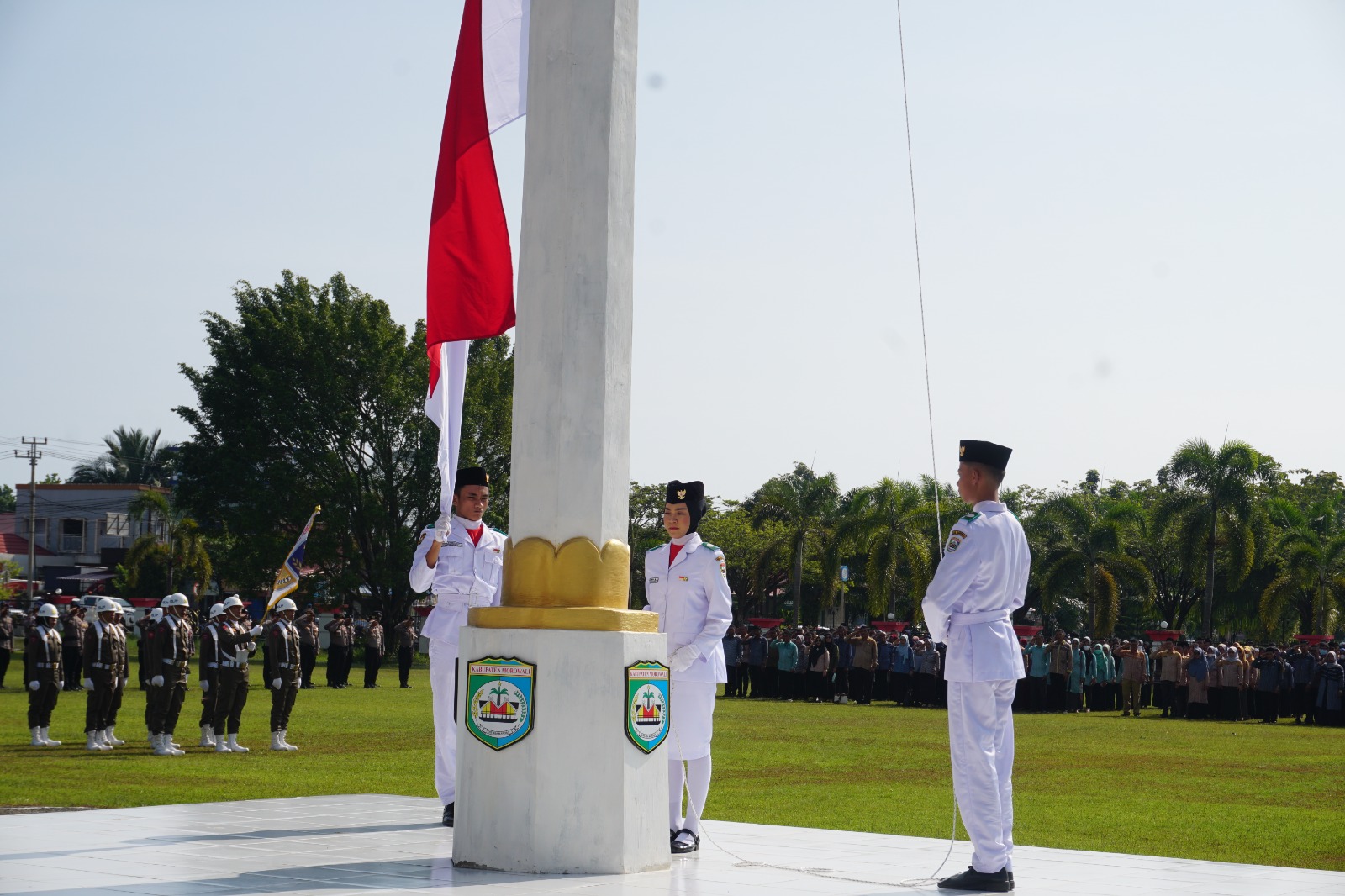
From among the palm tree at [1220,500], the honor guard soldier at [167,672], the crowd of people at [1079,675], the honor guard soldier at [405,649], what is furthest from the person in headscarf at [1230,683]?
the honor guard soldier at [167,672]

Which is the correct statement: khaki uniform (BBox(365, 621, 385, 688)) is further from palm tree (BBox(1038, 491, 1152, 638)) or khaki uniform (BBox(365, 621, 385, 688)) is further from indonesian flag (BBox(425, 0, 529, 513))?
indonesian flag (BBox(425, 0, 529, 513))

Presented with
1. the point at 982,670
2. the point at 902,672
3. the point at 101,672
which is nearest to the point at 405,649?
the point at 902,672

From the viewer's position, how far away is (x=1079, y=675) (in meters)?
34.9

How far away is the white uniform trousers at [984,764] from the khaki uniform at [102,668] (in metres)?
15.1

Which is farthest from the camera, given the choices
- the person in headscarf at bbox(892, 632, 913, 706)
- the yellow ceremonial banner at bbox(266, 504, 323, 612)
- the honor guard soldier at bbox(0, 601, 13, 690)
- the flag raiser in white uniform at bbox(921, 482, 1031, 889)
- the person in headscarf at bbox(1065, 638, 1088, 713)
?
the person in headscarf at bbox(892, 632, 913, 706)

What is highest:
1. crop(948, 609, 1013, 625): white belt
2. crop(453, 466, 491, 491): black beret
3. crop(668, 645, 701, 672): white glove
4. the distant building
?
the distant building

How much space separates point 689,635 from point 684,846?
119 centimetres

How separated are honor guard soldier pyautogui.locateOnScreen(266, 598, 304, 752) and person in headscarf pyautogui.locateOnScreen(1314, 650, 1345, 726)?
21.5 meters

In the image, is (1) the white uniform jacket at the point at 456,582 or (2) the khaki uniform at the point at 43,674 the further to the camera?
(2) the khaki uniform at the point at 43,674

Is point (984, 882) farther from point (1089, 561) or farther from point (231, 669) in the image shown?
point (1089, 561)

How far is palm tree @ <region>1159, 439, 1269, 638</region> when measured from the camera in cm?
4456

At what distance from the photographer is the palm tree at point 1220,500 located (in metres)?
44.6

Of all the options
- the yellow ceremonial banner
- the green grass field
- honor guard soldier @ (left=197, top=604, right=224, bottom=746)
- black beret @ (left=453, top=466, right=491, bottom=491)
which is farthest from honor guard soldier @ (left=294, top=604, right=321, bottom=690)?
black beret @ (left=453, top=466, right=491, bottom=491)

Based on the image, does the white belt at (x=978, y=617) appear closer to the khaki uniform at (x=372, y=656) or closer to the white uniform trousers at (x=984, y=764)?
the white uniform trousers at (x=984, y=764)
